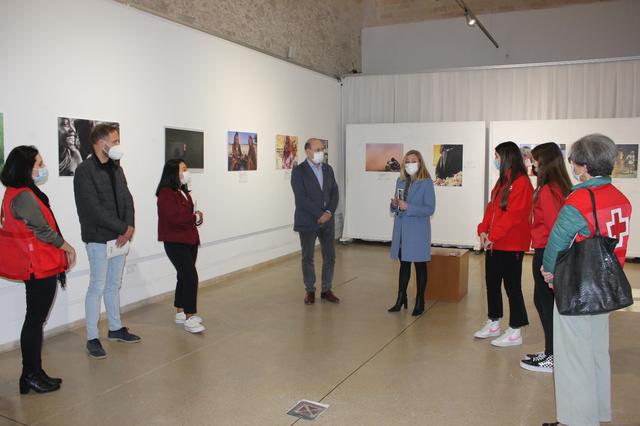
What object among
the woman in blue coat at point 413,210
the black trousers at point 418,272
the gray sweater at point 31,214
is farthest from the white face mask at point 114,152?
the black trousers at point 418,272

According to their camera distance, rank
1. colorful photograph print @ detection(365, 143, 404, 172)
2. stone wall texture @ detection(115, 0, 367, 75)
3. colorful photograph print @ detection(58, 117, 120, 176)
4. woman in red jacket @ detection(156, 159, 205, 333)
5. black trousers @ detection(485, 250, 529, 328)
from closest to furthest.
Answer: black trousers @ detection(485, 250, 529, 328)
woman in red jacket @ detection(156, 159, 205, 333)
colorful photograph print @ detection(58, 117, 120, 176)
stone wall texture @ detection(115, 0, 367, 75)
colorful photograph print @ detection(365, 143, 404, 172)

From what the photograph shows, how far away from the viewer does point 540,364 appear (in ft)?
14.4

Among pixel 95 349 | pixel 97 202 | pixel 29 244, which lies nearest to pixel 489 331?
pixel 95 349

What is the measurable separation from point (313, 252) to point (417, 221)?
1.31 meters

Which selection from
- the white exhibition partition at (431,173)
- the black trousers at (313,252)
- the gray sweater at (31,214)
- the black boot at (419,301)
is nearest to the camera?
the gray sweater at (31,214)

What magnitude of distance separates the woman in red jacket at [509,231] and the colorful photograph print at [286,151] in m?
4.92

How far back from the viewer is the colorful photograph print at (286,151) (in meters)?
9.28

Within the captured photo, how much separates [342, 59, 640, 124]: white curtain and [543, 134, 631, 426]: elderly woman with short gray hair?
7.59m

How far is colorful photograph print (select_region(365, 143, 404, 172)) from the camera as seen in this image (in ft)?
35.4

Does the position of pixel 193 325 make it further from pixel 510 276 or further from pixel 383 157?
pixel 383 157

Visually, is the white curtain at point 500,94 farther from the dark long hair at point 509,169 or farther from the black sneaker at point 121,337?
the black sneaker at point 121,337

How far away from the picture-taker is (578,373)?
10.0 ft

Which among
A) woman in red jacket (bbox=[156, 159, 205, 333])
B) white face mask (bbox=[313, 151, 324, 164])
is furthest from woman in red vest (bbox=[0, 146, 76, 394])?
white face mask (bbox=[313, 151, 324, 164])

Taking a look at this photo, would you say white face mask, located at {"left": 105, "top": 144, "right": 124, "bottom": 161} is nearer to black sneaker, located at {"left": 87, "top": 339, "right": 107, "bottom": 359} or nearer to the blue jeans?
the blue jeans
